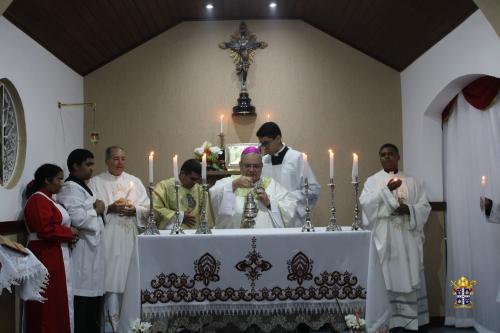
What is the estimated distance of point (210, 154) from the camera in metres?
6.54

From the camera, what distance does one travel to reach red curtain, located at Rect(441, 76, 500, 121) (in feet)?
17.8

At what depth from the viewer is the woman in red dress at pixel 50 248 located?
4660mm

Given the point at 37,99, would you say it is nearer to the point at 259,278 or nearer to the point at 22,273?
the point at 22,273

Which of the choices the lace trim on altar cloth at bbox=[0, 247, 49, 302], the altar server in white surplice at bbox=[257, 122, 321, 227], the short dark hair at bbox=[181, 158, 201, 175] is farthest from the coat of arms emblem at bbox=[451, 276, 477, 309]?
the lace trim on altar cloth at bbox=[0, 247, 49, 302]

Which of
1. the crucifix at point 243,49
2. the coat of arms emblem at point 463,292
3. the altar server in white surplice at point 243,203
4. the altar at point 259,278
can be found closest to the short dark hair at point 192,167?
the altar server in white surplice at point 243,203

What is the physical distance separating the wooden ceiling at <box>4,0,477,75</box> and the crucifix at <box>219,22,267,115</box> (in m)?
0.22

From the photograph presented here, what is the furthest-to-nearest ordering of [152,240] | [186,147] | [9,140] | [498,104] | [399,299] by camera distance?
[186,147] → [399,299] → [498,104] → [9,140] → [152,240]

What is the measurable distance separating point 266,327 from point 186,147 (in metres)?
3.49

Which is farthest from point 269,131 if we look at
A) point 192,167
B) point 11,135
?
point 11,135

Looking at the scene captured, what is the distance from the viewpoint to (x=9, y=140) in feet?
16.5

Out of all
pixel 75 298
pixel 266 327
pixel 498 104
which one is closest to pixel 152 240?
pixel 266 327

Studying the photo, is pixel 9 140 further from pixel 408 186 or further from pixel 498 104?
pixel 498 104

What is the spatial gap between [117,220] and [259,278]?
7.87 ft

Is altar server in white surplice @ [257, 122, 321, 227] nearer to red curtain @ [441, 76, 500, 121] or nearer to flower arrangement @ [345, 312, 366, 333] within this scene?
red curtain @ [441, 76, 500, 121]
